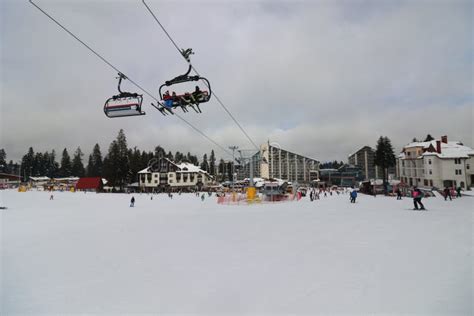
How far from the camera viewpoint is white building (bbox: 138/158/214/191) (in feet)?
235

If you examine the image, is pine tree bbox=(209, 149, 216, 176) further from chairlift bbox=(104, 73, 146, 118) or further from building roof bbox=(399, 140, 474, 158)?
chairlift bbox=(104, 73, 146, 118)

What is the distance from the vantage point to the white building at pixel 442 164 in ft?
140

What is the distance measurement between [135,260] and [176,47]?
6882 millimetres

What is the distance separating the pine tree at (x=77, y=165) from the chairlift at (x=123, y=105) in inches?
4852

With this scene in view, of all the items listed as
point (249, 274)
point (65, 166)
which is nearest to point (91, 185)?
point (65, 166)

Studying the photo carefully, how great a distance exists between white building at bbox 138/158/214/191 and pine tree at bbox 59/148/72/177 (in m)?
58.6

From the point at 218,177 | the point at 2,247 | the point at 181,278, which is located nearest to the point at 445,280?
the point at 181,278

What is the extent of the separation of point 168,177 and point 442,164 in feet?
211

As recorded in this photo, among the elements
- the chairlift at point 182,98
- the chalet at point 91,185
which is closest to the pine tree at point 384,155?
the chairlift at point 182,98

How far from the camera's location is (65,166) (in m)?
110

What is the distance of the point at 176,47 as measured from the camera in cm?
859

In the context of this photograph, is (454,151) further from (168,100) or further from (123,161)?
(123,161)

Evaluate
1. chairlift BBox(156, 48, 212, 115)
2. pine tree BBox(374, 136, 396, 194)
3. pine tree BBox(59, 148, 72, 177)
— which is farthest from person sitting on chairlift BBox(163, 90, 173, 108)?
pine tree BBox(59, 148, 72, 177)

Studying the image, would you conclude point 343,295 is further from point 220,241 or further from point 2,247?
point 2,247
